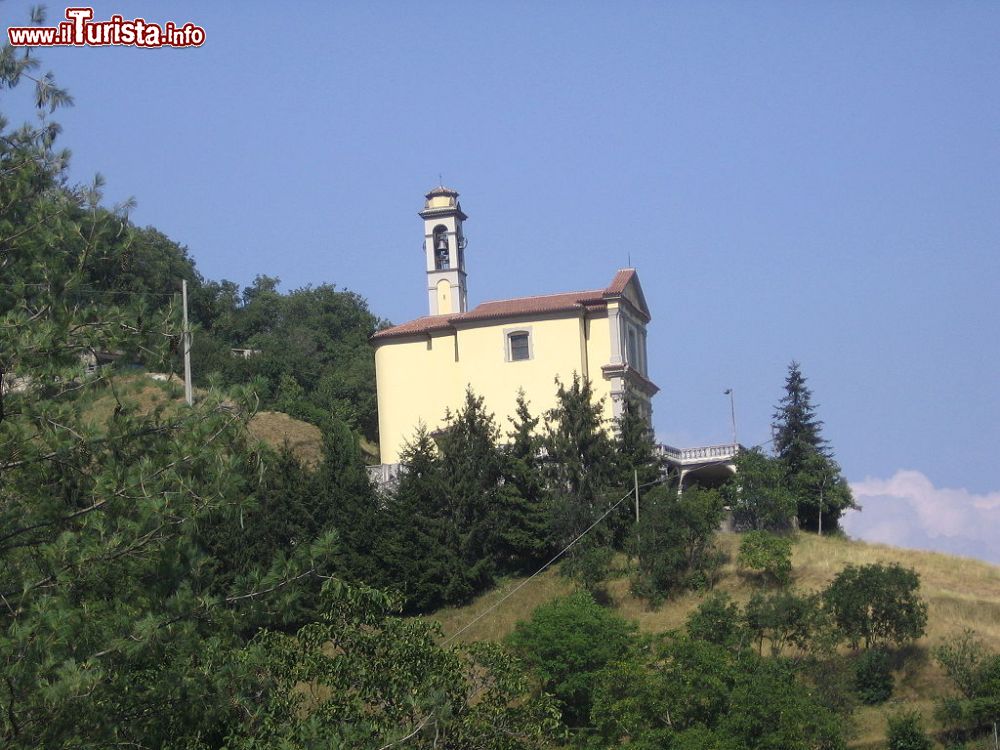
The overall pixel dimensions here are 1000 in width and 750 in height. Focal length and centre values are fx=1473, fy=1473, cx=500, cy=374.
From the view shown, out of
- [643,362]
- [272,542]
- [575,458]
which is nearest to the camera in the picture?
[272,542]

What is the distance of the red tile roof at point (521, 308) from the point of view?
5378 cm

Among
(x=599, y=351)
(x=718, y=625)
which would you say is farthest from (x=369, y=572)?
(x=599, y=351)

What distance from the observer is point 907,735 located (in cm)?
3391

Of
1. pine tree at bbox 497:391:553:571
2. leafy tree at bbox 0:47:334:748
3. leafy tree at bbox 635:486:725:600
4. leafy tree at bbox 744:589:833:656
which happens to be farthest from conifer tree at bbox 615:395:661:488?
leafy tree at bbox 0:47:334:748

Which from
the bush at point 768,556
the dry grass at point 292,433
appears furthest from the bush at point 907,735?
the dry grass at point 292,433

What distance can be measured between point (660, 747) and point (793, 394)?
1077 inches

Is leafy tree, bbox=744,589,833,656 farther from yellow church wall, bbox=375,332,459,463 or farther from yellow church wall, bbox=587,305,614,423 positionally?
yellow church wall, bbox=375,332,459,463

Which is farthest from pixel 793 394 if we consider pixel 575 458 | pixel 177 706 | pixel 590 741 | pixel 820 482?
pixel 177 706

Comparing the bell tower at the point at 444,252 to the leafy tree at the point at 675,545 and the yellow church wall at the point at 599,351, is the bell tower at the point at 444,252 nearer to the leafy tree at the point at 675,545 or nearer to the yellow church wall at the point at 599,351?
the yellow church wall at the point at 599,351

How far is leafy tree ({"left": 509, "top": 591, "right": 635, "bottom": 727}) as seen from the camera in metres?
36.6

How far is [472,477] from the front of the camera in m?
46.2

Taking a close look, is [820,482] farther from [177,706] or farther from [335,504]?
[177,706]

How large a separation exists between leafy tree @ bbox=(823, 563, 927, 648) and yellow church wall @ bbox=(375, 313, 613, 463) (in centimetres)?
1504

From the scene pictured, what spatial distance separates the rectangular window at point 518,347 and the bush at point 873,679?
19.4m
